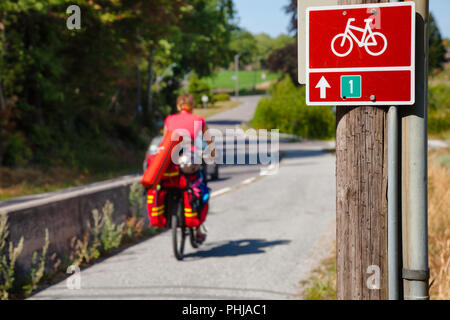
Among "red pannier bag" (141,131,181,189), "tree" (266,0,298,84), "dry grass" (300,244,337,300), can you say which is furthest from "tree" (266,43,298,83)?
"red pannier bag" (141,131,181,189)

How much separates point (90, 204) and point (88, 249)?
1.88ft

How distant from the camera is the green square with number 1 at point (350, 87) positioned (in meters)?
2.79

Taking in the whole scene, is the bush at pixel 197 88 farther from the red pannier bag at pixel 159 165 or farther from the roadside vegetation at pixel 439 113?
the red pannier bag at pixel 159 165

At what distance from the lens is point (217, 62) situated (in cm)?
6159

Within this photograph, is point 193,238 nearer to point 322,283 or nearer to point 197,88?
point 322,283

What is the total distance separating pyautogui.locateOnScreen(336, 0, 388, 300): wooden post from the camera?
2.82 meters

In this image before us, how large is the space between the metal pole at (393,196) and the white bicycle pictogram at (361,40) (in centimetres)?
29

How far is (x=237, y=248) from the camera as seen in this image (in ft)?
27.8

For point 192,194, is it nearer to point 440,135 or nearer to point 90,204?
point 90,204

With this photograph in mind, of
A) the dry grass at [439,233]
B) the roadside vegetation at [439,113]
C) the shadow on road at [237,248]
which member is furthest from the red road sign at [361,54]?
the roadside vegetation at [439,113]

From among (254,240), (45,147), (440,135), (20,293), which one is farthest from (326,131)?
(20,293)

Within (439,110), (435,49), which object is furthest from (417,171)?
(435,49)

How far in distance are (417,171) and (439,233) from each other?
212 inches

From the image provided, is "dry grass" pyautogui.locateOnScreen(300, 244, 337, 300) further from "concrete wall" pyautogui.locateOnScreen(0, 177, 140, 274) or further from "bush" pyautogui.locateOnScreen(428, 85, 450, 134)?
"bush" pyautogui.locateOnScreen(428, 85, 450, 134)
